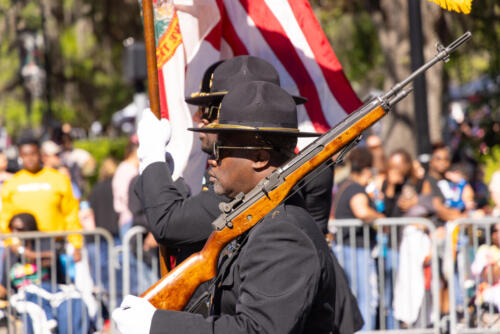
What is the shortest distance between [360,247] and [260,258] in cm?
521

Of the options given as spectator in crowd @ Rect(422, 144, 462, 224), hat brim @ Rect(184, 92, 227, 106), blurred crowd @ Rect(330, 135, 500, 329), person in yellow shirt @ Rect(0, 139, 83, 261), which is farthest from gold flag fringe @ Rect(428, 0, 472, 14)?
person in yellow shirt @ Rect(0, 139, 83, 261)

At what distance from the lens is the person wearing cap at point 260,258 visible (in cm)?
264

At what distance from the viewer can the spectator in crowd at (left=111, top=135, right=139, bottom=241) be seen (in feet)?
29.9

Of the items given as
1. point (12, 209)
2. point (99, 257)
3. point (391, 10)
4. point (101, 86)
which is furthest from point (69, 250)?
point (101, 86)

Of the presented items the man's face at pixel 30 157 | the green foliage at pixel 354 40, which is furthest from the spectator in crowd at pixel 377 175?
the green foliage at pixel 354 40

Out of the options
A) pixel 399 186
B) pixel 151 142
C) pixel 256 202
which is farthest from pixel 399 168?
pixel 256 202

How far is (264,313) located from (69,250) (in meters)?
4.96

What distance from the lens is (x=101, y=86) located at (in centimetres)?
2623

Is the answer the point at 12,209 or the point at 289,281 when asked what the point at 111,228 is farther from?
the point at 289,281

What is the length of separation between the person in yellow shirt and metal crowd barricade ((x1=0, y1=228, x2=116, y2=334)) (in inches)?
25.0

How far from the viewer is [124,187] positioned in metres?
9.15

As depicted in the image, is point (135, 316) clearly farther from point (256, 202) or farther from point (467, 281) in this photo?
point (467, 281)

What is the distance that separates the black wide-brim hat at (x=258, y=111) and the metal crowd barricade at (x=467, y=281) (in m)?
4.70

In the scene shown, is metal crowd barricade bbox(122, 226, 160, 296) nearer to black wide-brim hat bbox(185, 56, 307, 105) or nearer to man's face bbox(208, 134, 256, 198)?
black wide-brim hat bbox(185, 56, 307, 105)
